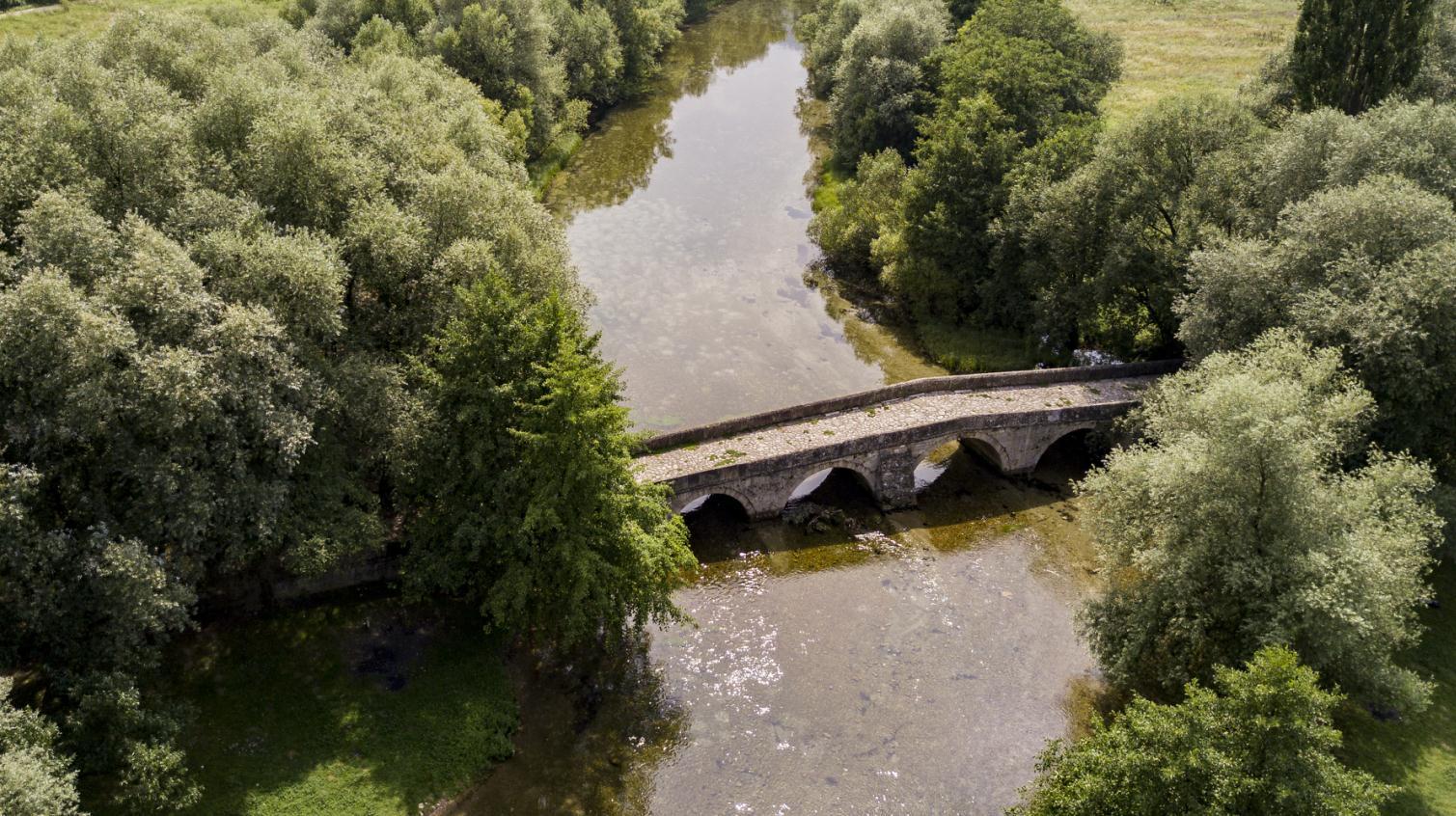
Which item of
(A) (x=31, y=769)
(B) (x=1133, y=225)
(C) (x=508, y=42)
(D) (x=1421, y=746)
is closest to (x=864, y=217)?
(B) (x=1133, y=225)

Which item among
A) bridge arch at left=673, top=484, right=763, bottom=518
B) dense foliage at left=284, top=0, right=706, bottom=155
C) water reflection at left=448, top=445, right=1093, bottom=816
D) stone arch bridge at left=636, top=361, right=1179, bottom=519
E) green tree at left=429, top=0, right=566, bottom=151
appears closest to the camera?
water reflection at left=448, top=445, right=1093, bottom=816

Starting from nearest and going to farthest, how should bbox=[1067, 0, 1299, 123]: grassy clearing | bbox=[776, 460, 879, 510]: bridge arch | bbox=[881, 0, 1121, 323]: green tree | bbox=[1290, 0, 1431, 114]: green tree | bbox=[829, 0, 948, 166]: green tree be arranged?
bbox=[776, 460, 879, 510]: bridge arch → bbox=[1290, 0, 1431, 114]: green tree → bbox=[881, 0, 1121, 323]: green tree → bbox=[829, 0, 948, 166]: green tree → bbox=[1067, 0, 1299, 123]: grassy clearing

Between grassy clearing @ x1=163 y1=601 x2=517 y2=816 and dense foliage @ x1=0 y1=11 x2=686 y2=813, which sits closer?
dense foliage @ x1=0 y1=11 x2=686 y2=813

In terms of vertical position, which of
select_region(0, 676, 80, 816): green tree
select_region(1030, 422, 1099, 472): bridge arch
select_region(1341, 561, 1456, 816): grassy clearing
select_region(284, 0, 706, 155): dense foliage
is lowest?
select_region(1341, 561, 1456, 816): grassy clearing

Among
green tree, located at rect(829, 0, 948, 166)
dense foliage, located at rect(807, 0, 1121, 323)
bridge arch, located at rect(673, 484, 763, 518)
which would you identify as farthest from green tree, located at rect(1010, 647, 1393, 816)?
green tree, located at rect(829, 0, 948, 166)

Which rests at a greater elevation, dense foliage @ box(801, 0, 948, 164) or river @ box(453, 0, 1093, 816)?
dense foliage @ box(801, 0, 948, 164)

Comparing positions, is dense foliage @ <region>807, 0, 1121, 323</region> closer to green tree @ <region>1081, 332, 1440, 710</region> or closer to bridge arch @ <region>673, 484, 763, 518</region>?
bridge arch @ <region>673, 484, 763, 518</region>

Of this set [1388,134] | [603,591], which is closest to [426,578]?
[603,591]
